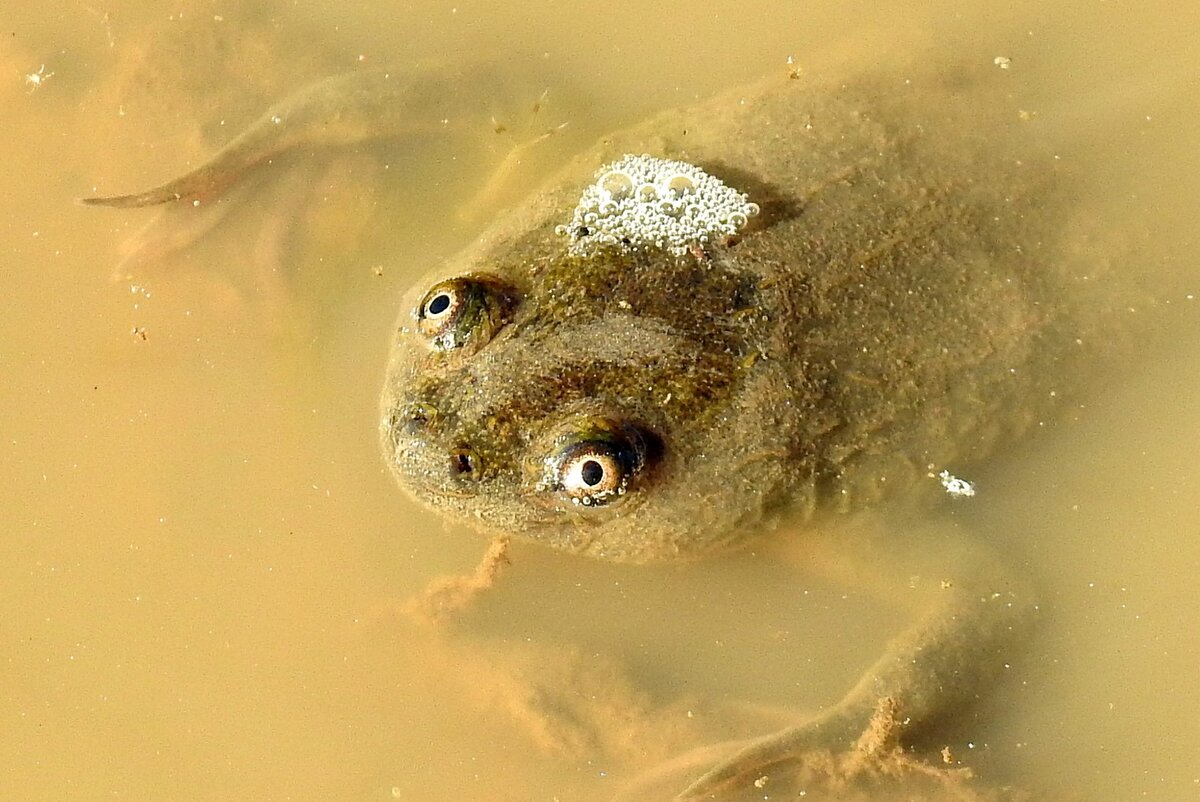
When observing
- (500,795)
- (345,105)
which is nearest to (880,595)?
(500,795)

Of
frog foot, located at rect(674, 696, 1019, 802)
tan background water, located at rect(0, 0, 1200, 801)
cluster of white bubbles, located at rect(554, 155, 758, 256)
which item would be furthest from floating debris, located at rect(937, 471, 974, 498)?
cluster of white bubbles, located at rect(554, 155, 758, 256)

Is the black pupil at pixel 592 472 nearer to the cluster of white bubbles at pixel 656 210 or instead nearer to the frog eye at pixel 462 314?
the frog eye at pixel 462 314

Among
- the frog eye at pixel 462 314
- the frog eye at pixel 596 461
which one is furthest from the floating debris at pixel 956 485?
the frog eye at pixel 462 314

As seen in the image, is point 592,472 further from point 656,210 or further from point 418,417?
point 656,210

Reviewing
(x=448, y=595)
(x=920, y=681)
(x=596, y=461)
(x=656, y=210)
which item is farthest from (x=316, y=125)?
(x=920, y=681)

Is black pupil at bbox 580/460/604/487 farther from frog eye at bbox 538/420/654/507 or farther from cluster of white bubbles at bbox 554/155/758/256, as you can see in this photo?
cluster of white bubbles at bbox 554/155/758/256

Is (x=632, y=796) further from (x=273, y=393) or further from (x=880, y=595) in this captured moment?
(x=273, y=393)
